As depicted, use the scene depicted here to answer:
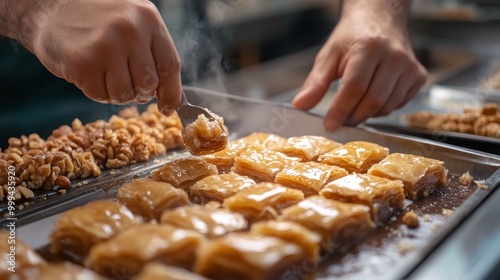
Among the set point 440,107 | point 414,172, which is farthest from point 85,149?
point 440,107

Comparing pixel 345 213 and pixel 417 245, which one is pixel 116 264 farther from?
pixel 417 245

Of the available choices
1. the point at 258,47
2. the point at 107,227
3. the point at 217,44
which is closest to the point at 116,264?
the point at 107,227

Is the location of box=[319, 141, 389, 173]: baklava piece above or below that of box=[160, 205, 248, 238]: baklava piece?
below

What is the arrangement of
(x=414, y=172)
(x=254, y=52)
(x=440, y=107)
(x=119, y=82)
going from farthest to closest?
(x=254, y=52) < (x=440, y=107) < (x=414, y=172) < (x=119, y=82)

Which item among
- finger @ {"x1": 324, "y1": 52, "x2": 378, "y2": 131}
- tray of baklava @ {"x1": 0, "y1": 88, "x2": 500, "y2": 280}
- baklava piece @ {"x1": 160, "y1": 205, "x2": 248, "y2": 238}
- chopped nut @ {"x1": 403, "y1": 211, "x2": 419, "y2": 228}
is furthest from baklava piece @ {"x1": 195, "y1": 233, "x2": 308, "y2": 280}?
finger @ {"x1": 324, "y1": 52, "x2": 378, "y2": 131}

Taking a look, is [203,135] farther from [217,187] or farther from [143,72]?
[143,72]

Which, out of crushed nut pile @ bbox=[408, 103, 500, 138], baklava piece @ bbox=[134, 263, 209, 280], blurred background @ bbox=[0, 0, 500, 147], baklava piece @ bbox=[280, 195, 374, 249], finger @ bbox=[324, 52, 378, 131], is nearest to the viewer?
baklava piece @ bbox=[134, 263, 209, 280]

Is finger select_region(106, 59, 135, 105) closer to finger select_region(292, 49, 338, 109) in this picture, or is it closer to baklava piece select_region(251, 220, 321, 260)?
baklava piece select_region(251, 220, 321, 260)
